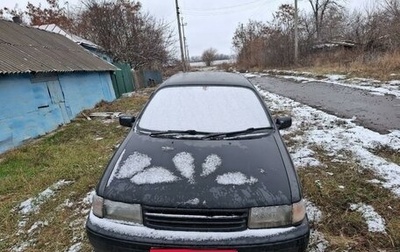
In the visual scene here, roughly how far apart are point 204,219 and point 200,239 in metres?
0.13

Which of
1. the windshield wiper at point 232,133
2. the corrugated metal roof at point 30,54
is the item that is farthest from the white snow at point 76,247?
the corrugated metal roof at point 30,54

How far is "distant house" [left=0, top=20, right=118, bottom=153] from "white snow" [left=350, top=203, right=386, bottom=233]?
7647 mm

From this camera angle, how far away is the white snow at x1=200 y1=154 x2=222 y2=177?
232cm

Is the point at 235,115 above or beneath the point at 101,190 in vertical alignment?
above

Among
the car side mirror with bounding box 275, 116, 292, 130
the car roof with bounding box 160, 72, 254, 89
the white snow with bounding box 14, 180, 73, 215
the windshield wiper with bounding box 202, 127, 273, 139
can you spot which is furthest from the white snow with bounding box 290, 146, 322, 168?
the white snow with bounding box 14, 180, 73, 215

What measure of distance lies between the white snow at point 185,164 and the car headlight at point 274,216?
524mm

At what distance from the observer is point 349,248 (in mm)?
2697

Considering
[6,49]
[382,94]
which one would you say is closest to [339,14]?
[382,94]

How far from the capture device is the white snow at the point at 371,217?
2.94 m

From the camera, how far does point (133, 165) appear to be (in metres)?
2.43

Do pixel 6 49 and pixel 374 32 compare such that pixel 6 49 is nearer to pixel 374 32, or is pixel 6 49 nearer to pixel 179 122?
pixel 179 122

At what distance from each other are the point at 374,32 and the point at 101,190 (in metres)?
24.6

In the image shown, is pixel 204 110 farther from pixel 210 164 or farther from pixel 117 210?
pixel 117 210

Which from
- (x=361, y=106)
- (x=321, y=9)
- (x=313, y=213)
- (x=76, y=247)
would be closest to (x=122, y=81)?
(x=361, y=106)
